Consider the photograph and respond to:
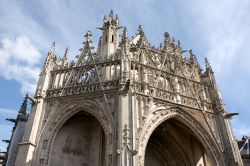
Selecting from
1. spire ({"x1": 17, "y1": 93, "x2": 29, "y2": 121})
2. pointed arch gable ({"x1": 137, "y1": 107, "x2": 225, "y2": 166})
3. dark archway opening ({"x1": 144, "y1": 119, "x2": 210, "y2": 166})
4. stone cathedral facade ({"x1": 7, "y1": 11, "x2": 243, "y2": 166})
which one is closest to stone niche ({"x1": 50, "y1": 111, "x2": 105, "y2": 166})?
stone cathedral facade ({"x1": 7, "y1": 11, "x2": 243, "y2": 166})

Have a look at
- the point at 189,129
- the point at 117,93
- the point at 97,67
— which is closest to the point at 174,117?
the point at 189,129

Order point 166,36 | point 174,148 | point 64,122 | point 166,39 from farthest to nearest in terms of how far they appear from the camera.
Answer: point 166,36 < point 166,39 < point 174,148 < point 64,122

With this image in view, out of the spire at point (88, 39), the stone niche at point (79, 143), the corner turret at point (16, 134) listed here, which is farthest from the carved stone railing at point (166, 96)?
the corner turret at point (16, 134)

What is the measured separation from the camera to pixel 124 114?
35.8 feet

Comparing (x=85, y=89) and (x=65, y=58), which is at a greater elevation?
(x=65, y=58)

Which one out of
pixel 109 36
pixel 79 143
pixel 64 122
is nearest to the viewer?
pixel 64 122

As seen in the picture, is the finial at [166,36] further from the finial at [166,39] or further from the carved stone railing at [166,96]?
the carved stone railing at [166,96]

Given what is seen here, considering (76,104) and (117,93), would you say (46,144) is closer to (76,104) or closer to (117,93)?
(76,104)

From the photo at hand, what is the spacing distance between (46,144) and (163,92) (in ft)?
20.8

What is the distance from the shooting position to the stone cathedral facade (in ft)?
36.5

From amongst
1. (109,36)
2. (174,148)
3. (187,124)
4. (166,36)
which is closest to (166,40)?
(166,36)

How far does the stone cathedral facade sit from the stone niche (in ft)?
0.15

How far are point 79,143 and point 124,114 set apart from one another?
351cm

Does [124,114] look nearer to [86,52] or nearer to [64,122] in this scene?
[64,122]
